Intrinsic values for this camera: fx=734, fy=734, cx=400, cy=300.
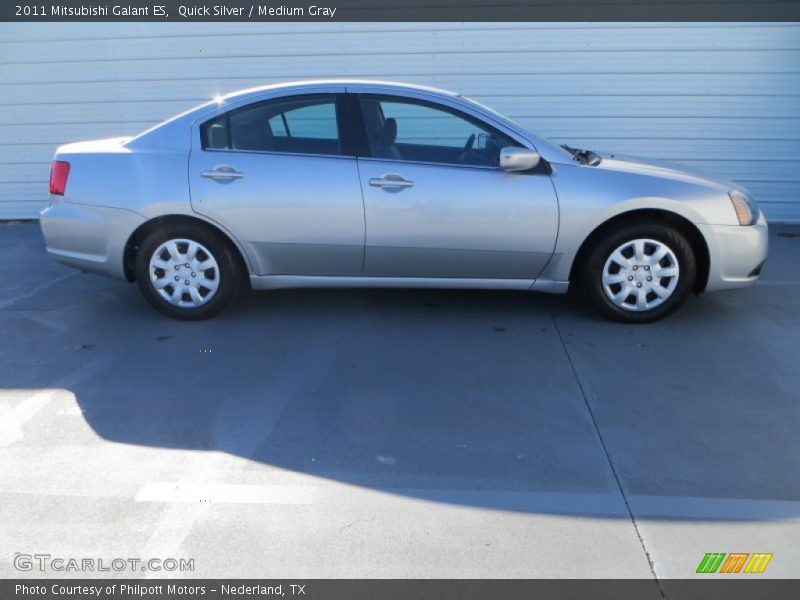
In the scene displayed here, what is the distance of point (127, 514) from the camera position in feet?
9.62

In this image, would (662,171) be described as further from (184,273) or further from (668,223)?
(184,273)

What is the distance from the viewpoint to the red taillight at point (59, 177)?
498cm

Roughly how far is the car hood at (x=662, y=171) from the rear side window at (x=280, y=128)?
183 centimetres

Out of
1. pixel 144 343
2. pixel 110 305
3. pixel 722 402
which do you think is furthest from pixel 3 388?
pixel 722 402

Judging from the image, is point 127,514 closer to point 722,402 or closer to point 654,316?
point 722,402

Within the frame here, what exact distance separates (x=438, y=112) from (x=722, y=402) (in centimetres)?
255

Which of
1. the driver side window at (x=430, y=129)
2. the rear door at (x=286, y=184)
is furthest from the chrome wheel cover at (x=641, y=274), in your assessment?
the rear door at (x=286, y=184)

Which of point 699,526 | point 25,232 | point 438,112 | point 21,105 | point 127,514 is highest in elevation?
point 438,112

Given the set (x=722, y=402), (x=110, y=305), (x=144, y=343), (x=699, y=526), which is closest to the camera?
(x=699, y=526)

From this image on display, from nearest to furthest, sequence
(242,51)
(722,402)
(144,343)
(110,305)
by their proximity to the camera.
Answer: (722,402) → (144,343) → (110,305) → (242,51)

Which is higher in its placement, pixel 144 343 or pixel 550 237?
pixel 550 237

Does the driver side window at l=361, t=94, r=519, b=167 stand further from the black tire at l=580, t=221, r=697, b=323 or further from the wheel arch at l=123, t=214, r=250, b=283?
the wheel arch at l=123, t=214, r=250, b=283

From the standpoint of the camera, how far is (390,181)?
4766 mm

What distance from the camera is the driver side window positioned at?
4.88 m
